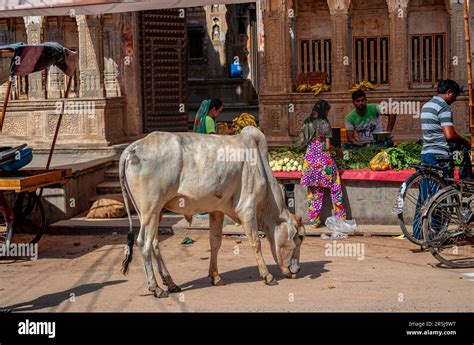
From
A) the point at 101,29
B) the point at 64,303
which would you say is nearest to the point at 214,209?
the point at 64,303

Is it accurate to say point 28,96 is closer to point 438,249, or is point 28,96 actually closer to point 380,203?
point 380,203

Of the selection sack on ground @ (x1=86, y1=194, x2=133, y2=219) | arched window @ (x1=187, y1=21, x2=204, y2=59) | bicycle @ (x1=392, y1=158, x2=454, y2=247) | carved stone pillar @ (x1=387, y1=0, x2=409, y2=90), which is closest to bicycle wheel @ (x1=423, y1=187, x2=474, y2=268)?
bicycle @ (x1=392, y1=158, x2=454, y2=247)

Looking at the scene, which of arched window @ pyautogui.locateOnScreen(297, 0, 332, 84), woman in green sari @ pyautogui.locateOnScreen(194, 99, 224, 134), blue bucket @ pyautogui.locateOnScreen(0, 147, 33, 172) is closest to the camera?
blue bucket @ pyautogui.locateOnScreen(0, 147, 33, 172)

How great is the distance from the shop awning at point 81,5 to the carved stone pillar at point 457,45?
4877 millimetres

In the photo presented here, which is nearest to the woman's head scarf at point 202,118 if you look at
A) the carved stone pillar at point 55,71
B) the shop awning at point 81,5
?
the shop awning at point 81,5

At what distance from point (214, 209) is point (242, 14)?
105ft

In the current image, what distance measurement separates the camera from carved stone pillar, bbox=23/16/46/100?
689 inches

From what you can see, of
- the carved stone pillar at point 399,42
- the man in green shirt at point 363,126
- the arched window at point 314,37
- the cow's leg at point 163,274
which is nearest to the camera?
the cow's leg at point 163,274

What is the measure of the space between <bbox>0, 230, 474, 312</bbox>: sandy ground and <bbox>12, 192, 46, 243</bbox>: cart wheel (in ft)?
1.79

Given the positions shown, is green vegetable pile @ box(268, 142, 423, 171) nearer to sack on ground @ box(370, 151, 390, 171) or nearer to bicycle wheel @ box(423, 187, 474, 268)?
sack on ground @ box(370, 151, 390, 171)

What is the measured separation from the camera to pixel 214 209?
8883mm

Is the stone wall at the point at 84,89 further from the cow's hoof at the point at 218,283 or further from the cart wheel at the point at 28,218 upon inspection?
the cow's hoof at the point at 218,283

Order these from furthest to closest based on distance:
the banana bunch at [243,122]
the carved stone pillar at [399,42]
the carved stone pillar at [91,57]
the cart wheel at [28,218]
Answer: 1. the carved stone pillar at [91,57]
2. the carved stone pillar at [399,42]
3. the banana bunch at [243,122]
4. the cart wheel at [28,218]

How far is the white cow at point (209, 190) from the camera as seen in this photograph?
848 cm
